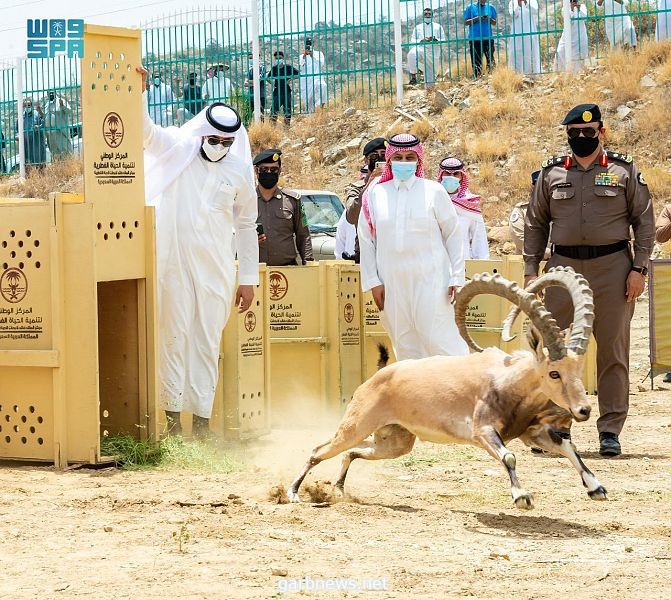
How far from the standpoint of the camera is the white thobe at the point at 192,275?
880 centimetres

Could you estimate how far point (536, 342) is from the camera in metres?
6.52

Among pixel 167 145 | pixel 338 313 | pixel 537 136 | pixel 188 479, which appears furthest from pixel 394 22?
pixel 188 479

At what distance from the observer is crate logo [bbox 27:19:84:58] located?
810cm

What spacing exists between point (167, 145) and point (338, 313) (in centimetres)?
253

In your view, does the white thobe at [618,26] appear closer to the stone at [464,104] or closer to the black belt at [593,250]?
the stone at [464,104]

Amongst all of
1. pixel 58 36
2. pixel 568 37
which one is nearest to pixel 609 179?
pixel 58 36

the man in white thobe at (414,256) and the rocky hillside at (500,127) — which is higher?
the rocky hillside at (500,127)

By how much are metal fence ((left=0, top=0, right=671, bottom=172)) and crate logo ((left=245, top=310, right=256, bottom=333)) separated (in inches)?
637

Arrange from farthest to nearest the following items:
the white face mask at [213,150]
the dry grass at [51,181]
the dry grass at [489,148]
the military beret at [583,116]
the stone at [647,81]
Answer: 1. the dry grass at [51,181]
2. the stone at [647,81]
3. the dry grass at [489,148]
4. the white face mask at [213,150]
5. the military beret at [583,116]

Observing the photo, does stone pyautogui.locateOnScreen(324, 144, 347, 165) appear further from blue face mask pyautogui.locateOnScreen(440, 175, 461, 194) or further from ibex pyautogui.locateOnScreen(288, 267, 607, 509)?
ibex pyautogui.locateOnScreen(288, 267, 607, 509)

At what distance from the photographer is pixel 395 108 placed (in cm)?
2647

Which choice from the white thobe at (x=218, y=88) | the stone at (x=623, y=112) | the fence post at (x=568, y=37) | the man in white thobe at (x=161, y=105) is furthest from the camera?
the man in white thobe at (x=161, y=105)

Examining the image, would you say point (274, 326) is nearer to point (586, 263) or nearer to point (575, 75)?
point (586, 263)

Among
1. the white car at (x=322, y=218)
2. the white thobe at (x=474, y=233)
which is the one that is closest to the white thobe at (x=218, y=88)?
the white car at (x=322, y=218)
